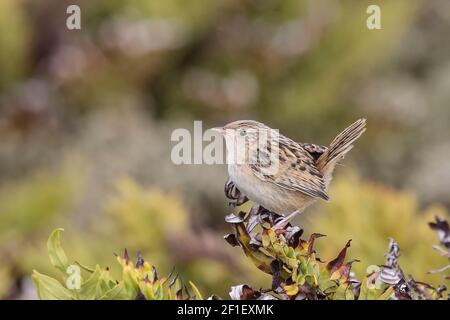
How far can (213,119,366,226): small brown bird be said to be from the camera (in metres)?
1.30

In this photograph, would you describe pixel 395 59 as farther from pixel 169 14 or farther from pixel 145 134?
pixel 145 134

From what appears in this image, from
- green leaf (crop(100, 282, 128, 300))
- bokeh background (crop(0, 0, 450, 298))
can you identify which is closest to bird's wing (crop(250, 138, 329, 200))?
green leaf (crop(100, 282, 128, 300))

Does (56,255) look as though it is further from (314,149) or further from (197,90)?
(197,90)

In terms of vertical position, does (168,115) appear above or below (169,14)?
below

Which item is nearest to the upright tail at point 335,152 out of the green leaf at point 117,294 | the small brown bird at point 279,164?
the small brown bird at point 279,164

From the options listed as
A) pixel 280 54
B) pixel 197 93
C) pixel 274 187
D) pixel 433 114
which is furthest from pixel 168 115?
pixel 274 187

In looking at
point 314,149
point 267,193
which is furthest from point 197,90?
point 267,193

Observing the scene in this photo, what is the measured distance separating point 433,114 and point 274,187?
13.3ft

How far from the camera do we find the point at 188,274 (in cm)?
250

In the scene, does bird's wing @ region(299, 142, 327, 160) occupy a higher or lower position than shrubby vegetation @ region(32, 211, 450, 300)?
higher

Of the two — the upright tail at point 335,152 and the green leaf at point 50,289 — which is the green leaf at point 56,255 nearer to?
the green leaf at point 50,289

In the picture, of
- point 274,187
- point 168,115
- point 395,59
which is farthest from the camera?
point 395,59

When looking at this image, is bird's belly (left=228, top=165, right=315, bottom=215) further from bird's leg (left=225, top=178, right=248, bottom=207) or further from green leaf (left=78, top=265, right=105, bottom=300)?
green leaf (left=78, top=265, right=105, bottom=300)
